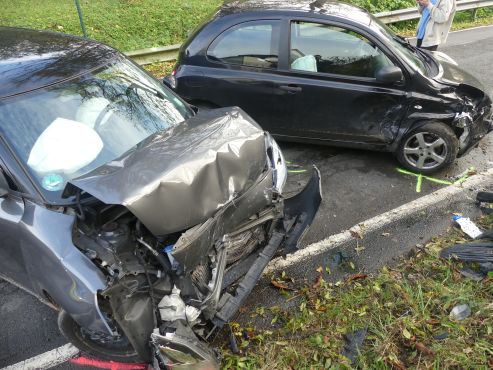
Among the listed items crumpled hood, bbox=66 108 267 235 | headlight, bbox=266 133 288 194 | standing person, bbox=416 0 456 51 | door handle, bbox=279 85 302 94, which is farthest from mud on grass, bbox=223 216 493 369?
standing person, bbox=416 0 456 51

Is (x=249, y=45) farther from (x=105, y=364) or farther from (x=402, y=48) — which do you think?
(x=105, y=364)

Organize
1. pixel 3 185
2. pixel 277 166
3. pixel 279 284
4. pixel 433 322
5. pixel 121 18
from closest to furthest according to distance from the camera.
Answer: pixel 3 185, pixel 433 322, pixel 277 166, pixel 279 284, pixel 121 18

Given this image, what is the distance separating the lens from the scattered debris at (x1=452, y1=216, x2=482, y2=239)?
3613 millimetres

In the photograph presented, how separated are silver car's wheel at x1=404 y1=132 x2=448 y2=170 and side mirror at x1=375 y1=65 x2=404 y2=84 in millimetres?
744

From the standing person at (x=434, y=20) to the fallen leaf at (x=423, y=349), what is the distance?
5.54 meters

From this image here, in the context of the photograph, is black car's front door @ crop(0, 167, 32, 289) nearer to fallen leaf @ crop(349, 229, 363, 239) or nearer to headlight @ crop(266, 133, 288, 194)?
headlight @ crop(266, 133, 288, 194)

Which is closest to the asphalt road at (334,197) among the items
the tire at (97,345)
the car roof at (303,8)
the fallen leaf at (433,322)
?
the tire at (97,345)

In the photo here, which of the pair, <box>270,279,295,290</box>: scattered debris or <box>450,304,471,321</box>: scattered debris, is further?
<box>270,279,295,290</box>: scattered debris

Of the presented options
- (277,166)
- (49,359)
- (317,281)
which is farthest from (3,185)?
(317,281)

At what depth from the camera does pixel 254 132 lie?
2779 millimetres

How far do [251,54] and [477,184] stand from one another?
2.99 meters

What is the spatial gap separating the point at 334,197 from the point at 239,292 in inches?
79.5

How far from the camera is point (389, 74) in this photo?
402cm

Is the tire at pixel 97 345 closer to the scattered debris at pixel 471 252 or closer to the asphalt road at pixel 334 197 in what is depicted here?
the asphalt road at pixel 334 197
